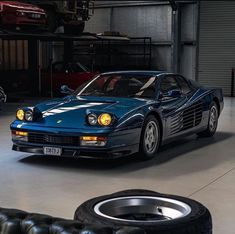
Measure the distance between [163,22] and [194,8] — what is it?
1.49 m

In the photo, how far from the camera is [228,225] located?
4148 mm

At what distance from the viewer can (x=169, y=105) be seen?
7.11 meters

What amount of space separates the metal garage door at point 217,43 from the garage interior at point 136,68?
0.04 metres

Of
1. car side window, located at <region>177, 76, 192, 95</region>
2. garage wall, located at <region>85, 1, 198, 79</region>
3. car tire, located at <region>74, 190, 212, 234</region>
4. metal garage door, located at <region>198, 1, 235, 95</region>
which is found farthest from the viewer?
garage wall, located at <region>85, 1, 198, 79</region>

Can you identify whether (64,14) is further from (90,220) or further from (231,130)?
(90,220)

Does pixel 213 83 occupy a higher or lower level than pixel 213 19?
lower

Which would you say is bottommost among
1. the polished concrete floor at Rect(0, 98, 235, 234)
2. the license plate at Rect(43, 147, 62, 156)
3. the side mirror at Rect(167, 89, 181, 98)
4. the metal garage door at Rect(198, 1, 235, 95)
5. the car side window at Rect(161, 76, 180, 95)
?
the polished concrete floor at Rect(0, 98, 235, 234)

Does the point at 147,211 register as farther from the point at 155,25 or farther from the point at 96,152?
the point at 155,25

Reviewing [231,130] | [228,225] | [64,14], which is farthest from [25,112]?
[64,14]

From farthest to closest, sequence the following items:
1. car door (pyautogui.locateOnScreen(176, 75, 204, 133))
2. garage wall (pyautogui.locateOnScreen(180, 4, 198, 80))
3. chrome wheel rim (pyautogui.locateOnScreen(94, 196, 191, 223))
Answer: garage wall (pyautogui.locateOnScreen(180, 4, 198, 80)) < car door (pyautogui.locateOnScreen(176, 75, 204, 133)) < chrome wheel rim (pyautogui.locateOnScreen(94, 196, 191, 223))

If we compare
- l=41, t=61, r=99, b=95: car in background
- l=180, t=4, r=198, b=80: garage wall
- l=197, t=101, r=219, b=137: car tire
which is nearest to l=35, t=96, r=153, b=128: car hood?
l=197, t=101, r=219, b=137: car tire

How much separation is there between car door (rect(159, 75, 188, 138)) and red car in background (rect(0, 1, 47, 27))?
7186 millimetres

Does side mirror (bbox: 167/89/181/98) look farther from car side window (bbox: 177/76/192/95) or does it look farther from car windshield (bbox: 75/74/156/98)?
car side window (bbox: 177/76/192/95)

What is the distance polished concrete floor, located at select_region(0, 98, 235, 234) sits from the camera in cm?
477
